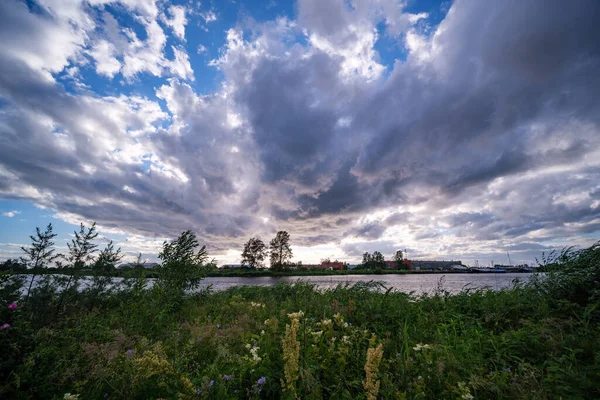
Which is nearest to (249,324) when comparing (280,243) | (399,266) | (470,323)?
(470,323)

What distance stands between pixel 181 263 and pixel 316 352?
28.4ft

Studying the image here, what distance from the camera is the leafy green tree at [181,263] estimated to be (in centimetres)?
1034

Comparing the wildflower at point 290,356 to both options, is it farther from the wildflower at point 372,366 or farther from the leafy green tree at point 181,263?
the leafy green tree at point 181,263

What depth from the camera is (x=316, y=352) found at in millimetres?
3910

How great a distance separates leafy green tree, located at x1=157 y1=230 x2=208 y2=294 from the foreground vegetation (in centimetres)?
214

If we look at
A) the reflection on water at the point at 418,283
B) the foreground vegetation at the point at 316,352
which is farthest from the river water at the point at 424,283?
the foreground vegetation at the point at 316,352

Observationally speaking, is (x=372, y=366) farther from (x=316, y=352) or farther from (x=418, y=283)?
(x=418, y=283)

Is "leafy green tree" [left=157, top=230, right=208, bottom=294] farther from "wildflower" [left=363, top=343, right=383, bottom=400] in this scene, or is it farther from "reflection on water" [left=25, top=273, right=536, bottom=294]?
"wildflower" [left=363, top=343, right=383, bottom=400]

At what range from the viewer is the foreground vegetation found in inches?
105

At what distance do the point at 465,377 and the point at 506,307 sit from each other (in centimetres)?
484

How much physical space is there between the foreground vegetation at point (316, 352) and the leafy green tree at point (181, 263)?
7.02ft

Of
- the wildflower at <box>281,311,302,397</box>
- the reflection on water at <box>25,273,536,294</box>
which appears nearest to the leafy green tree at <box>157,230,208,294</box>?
the reflection on water at <box>25,273,536,294</box>

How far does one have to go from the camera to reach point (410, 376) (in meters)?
3.34

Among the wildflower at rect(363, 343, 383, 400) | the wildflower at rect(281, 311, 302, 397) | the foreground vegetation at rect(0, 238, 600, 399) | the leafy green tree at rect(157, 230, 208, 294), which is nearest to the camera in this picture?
the wildflower at rect(363, 343, 383, 400)
